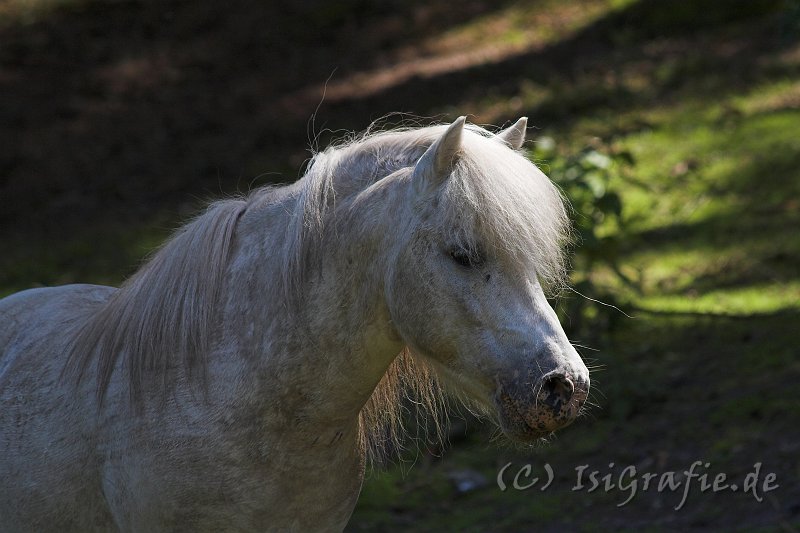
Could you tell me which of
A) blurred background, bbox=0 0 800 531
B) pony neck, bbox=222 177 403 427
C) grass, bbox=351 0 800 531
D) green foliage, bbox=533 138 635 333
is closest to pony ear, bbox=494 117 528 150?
pony neck, bbox=222 177 403 427

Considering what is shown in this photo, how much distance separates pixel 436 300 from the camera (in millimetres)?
2490

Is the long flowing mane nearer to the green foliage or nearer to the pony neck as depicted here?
the pony neck

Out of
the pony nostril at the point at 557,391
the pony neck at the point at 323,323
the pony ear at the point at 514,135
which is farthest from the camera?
the pony ear at the point at 514,135

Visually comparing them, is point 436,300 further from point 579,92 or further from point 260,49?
point 260,49

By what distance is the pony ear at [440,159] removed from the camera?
96.6 inches

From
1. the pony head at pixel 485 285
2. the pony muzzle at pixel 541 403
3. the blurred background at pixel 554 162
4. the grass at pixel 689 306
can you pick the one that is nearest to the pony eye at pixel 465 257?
the pony head at pixel 485 285

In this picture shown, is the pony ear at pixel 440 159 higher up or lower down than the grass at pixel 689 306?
higher up

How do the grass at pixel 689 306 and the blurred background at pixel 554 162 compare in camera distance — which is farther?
the blurred background at pixel 554 162

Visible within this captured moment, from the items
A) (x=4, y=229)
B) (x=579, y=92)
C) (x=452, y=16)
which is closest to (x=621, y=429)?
(x=579, y=92)

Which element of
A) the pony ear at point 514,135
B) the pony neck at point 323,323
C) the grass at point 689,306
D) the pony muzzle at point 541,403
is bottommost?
the grass at point 689,306

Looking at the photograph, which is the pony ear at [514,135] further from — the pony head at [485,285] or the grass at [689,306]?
the grass at [689,306]

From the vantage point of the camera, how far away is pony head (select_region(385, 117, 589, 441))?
2418 millimetres

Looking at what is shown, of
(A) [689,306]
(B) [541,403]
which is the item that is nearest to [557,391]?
(B) [541,403]

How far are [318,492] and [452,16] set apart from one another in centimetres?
1049
